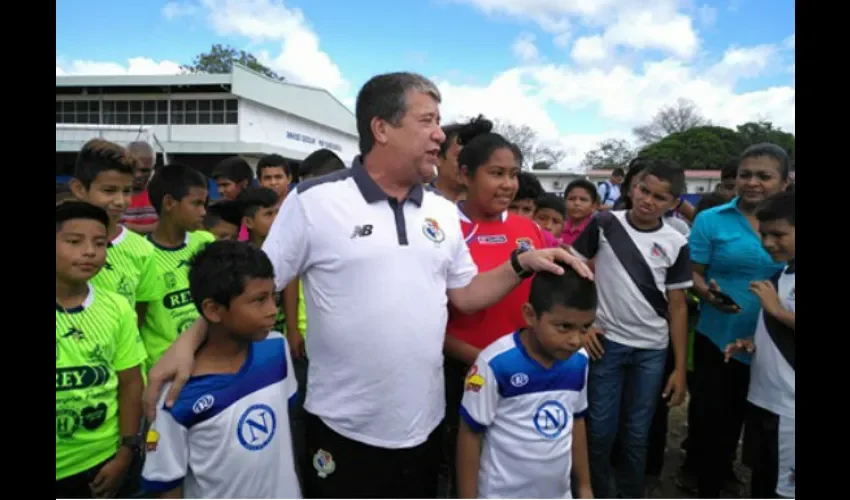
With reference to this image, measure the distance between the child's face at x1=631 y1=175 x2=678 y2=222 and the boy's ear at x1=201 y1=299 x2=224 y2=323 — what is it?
2337mm

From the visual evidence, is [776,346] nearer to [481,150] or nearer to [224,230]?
[481,150]

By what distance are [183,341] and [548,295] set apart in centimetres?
134

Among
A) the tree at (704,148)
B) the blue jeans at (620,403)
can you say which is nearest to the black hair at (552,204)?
the blue jeans at (620,403)

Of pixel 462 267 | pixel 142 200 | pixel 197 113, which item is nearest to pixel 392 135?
pixel 462 267

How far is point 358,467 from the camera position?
199cm

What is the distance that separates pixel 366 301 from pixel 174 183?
1904 mm

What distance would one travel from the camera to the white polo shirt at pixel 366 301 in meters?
1.90

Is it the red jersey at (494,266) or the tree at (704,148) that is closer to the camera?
the red jersey at (494,266)

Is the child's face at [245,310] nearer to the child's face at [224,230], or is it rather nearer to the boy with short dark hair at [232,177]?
the child's face at [224,230]

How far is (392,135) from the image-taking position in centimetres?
204

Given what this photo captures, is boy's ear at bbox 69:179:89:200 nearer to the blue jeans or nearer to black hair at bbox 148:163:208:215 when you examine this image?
black hair at bbox 148:163:208:215

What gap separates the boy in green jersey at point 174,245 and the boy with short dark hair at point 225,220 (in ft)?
1.27

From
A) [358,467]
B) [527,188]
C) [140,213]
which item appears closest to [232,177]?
[140,213]
